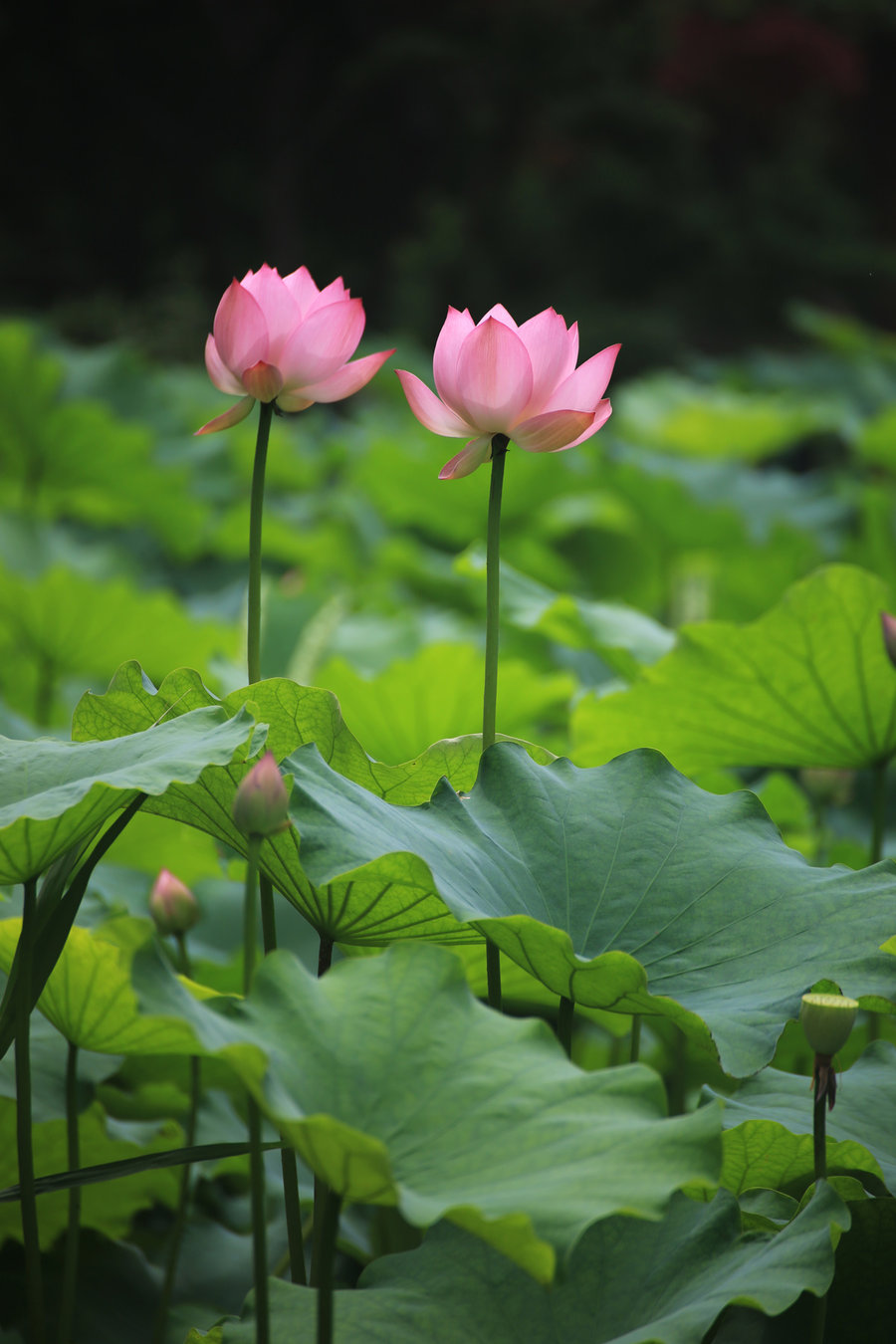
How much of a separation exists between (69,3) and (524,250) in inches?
132

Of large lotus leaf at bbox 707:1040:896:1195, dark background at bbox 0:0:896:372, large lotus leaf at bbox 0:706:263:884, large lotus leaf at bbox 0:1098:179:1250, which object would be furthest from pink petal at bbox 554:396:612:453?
dark background at bbox 0:0:896:372

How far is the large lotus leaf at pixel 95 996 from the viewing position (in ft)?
1.79

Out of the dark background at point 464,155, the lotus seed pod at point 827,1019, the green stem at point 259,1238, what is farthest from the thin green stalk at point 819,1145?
the dark background at point 464,155

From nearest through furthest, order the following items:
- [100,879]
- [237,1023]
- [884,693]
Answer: [237,1023] < [884,693] < [100,879]

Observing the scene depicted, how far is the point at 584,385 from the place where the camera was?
59 centimetres

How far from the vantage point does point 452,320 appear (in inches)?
22.7

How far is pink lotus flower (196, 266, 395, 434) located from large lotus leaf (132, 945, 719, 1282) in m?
0.31

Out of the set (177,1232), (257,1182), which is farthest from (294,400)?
(177,1232)

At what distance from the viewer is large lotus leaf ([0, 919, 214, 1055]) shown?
55cm

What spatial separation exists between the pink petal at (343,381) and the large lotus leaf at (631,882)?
0.66 feet

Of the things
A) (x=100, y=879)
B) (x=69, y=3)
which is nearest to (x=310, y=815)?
(x=100, y=879)

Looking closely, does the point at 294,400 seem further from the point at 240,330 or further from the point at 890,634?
the point at 890,634

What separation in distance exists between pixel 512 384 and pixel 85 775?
0.27 meters

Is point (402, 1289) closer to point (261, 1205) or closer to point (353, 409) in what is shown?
point (261, 1205)
